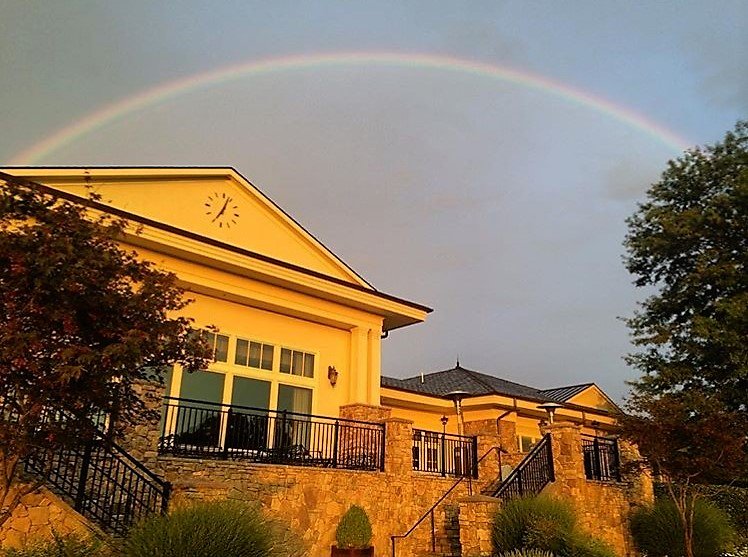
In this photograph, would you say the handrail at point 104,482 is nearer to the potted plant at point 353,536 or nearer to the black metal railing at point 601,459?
the potted plant at point 353,536

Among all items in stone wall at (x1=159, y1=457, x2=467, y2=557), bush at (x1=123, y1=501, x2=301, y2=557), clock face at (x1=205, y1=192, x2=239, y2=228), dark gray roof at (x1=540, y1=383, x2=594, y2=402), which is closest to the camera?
bush at (x1=123, y1=501, x2=301, y2=557)

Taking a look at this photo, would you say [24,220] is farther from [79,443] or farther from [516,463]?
[516,463]

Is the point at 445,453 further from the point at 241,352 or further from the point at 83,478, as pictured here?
the point at 83,478

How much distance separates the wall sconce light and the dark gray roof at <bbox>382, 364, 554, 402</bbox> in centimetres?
591

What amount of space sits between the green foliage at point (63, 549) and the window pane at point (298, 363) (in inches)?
312

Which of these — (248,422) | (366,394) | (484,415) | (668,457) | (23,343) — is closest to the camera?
(23,343)

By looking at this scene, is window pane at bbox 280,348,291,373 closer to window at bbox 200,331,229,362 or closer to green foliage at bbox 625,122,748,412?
A: window at bbox 200,331,229,362

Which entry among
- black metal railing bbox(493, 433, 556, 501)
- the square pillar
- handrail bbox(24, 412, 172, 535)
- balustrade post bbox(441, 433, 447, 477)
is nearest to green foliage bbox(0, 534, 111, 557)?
handrail bbox(24, 412, 172, 535)

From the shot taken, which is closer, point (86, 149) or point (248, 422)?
point (248, 422)

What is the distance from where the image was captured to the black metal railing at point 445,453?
14.7 metres

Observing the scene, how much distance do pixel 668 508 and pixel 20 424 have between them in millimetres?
13483

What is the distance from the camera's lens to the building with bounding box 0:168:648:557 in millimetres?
10812

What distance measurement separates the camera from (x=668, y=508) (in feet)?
48.2

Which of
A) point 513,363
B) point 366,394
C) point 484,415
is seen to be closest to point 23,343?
point 366,394
